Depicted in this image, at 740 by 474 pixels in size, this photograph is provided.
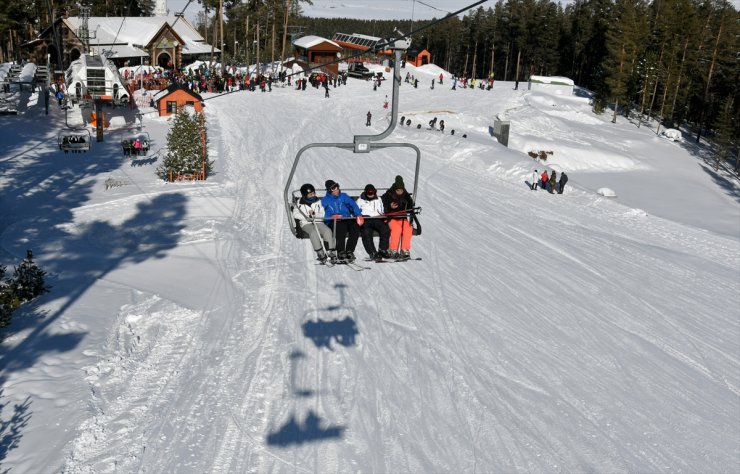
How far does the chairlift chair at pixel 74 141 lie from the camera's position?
27531 mm

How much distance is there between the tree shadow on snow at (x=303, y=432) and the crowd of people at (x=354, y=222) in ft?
9.12

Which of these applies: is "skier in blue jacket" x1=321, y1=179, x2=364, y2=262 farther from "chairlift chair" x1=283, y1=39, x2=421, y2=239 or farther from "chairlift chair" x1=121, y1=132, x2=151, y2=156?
"chairlift chair" x1=121, y1=132, x2=151, y2=156

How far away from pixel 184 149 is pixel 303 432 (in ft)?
52.7

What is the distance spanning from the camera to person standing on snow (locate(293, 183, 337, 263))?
10812 mm

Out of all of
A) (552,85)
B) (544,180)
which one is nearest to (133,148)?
(544,180)

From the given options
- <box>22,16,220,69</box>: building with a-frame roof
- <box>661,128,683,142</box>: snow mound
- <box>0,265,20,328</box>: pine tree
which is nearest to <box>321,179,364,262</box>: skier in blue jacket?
<box>0,265,20,328</box>: pine tree

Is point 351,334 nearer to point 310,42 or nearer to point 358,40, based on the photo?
point 310,42

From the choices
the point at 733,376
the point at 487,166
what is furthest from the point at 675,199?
the point at 733,376

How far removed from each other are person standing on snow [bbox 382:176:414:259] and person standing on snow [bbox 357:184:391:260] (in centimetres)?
12

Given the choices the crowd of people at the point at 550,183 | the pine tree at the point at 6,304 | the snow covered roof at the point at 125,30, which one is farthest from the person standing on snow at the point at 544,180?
the snow covered roof at the point at 125,30

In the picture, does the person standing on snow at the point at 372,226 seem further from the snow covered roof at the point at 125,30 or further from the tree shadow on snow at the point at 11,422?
the snow covered roof at the point at 125,30

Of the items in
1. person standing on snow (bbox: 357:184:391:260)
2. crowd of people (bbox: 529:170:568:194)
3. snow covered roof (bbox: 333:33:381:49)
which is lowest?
crowd of people (bbox: 529:170:568:194)

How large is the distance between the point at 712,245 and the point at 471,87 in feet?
144

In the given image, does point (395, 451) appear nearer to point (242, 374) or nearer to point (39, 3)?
point (242, 374)
